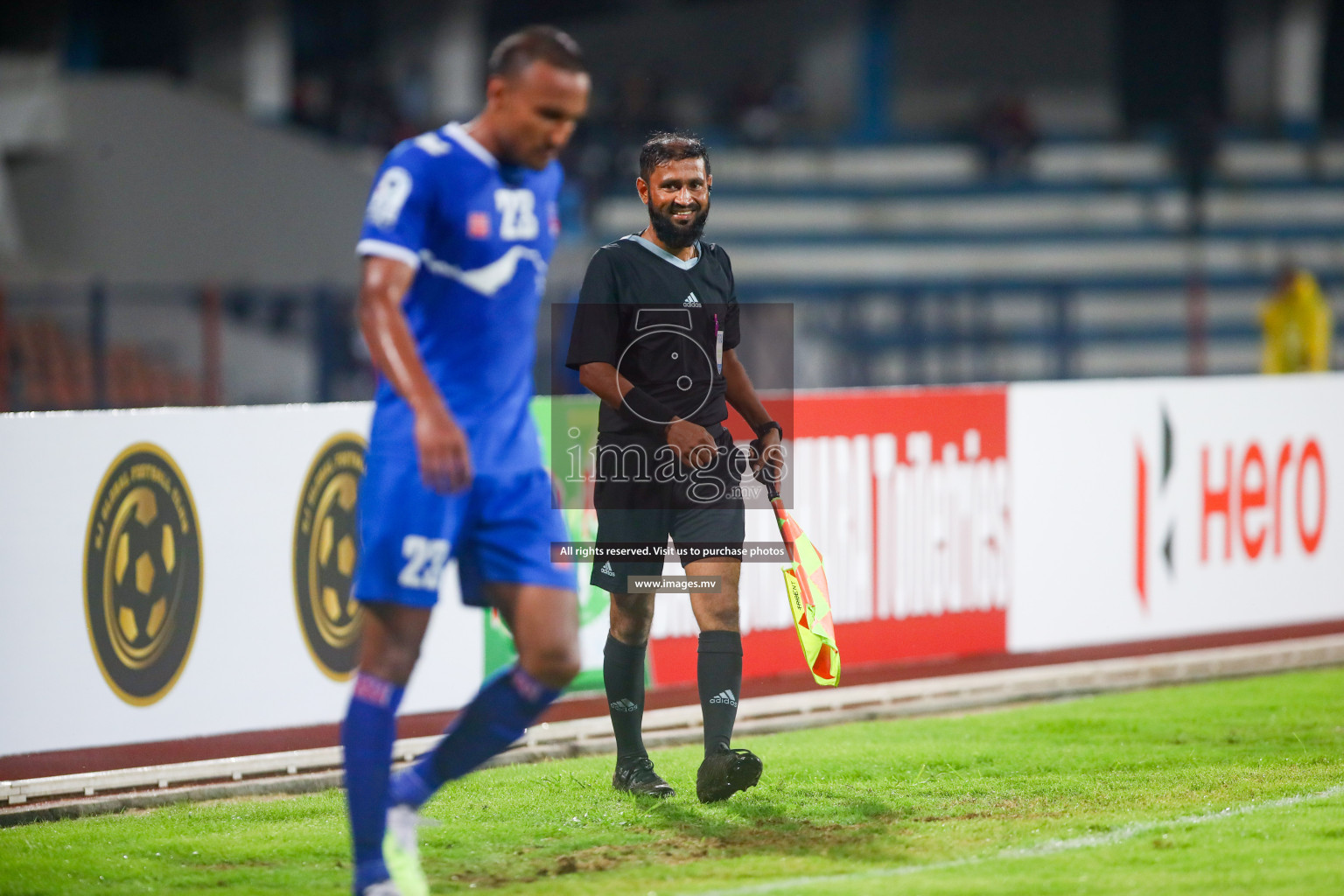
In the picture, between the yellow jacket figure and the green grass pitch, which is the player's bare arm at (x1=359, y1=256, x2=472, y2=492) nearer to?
the green grass pitch

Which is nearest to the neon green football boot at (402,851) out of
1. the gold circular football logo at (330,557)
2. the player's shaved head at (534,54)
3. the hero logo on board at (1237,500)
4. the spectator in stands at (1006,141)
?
the player's shaved head at (534,54)

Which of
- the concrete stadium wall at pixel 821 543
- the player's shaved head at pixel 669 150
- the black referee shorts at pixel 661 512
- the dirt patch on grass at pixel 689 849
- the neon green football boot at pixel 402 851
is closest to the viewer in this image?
the neon green football boot at pixel 402 851

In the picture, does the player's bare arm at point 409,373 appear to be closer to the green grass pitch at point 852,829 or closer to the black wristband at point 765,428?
the green grass pitch at point 852,829

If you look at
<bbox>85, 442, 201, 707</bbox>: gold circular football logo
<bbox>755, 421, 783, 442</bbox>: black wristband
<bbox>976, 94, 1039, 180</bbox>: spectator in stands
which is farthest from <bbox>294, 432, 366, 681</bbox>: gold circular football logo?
<bbox>976, 94, 1039, 180</bbox>: spectator in stands

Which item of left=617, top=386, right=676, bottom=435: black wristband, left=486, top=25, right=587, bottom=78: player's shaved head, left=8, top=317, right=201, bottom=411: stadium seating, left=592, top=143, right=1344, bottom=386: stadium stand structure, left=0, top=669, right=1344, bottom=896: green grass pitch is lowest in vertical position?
left=0, top=669, right=1344, bottom=896: green grass pitch

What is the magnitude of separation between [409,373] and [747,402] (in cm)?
218

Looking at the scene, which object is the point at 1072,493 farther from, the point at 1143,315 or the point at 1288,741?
the point at 1143,315

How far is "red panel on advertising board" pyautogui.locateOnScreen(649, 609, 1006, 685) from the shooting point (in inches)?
333

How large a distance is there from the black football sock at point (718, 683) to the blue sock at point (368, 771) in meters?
1.67

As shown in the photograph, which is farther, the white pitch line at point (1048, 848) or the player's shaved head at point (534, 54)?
the white pitch line at point (1048, 848)

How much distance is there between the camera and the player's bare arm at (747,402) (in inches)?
238

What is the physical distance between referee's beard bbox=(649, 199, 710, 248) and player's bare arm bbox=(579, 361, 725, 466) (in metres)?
0.49

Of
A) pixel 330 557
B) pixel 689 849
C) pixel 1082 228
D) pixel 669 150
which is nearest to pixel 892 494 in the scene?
pixel 330 557

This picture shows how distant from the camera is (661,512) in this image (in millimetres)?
5902
